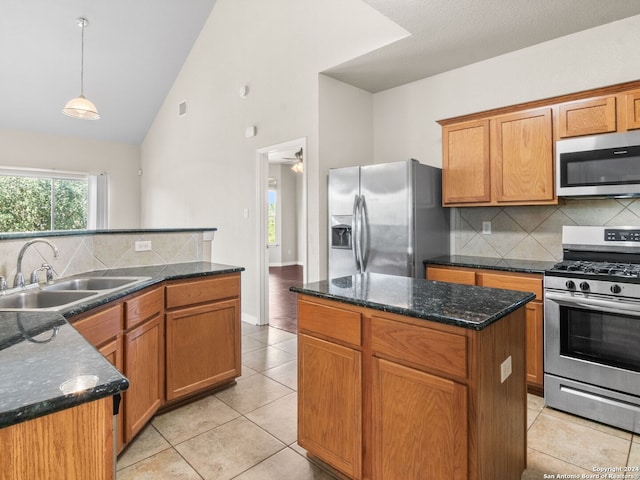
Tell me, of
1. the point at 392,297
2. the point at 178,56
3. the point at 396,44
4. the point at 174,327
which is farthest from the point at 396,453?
the point at 178,56

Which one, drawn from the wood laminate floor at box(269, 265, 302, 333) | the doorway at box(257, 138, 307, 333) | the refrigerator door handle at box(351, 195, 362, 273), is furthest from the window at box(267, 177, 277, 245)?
the refrigerator door handle at box(351, 195, 362, 273)

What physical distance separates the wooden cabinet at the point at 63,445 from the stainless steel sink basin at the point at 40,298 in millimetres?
1242

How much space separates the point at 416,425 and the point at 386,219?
82.4 inches

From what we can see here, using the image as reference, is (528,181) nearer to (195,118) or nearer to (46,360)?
(46,360)

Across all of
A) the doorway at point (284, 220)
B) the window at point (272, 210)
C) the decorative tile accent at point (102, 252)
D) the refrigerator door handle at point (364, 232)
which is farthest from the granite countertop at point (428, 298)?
the window at point (272, 210)

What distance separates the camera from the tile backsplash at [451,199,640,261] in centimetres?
286

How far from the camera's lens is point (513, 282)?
9.07 feet

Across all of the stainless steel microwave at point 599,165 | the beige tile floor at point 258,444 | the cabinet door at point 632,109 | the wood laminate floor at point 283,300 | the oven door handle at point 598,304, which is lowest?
the beige tile floor at point 258,444

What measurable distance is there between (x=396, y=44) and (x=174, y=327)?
2.83 m

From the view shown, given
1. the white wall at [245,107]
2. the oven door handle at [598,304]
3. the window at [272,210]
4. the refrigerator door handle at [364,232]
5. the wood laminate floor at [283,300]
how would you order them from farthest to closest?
1. the window at [272,210]
2. the wood laminate floor at [283,300]
3. the white wall at [245,107]
4. the refrigerator door handle at [364,232]
5. the oven door handle at [598,304]

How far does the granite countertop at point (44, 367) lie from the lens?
76cm

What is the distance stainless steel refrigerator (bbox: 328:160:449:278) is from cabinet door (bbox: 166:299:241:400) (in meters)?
1.28

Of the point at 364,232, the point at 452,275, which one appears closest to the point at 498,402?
the point at 452,275

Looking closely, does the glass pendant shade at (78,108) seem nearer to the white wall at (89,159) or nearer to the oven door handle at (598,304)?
the white wall at (89,159)
